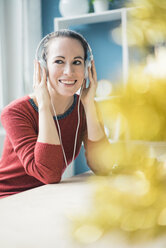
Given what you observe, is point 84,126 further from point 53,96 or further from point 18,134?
point 18,134

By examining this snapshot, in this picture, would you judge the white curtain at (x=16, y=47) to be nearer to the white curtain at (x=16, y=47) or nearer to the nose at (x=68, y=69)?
the white curtain at (x=16, y=47)

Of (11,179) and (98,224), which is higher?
(98,224)

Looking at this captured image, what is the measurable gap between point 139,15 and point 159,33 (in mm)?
22

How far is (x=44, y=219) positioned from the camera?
527 mm

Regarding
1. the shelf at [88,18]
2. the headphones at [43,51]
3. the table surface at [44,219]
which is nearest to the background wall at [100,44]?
the shelf at [88,18]

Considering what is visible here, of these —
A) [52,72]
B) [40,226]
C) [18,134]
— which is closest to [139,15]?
[40,226]

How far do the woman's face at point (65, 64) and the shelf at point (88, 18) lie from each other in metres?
1.25

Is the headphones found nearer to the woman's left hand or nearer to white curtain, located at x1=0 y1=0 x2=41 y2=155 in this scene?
the woman's left hand

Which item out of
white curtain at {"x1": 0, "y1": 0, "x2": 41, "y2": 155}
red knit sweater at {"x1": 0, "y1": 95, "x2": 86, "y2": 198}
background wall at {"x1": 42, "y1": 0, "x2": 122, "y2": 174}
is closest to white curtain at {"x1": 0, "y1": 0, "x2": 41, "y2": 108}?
white curtain at {"x1": 0, "y1": 0, "x2": 41, "y2": 155}

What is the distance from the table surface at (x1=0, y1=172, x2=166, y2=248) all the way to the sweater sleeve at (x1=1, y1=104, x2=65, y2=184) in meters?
0.14

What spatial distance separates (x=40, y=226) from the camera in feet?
1.59

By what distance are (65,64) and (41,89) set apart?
6.1 inches

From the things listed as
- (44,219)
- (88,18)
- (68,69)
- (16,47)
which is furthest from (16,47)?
(44,219)

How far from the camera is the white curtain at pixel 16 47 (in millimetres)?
2629
